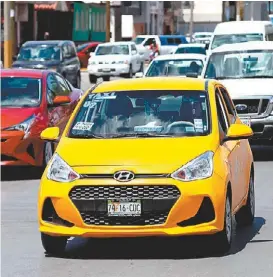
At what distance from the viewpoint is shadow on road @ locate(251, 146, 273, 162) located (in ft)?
58.2

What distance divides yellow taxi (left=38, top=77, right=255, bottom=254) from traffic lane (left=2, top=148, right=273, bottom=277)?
236mm

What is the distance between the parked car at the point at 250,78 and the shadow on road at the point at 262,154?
0.16 meters

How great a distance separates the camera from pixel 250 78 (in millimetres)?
18656

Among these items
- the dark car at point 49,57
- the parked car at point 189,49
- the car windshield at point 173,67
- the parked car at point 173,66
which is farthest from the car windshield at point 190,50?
the car windshield at point 173,67

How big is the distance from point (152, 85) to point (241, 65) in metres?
8.85

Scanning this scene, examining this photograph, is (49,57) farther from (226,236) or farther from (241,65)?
(226,236)

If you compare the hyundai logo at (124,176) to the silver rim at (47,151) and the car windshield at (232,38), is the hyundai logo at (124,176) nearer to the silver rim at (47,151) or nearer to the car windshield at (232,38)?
the silver rim at (47,151)

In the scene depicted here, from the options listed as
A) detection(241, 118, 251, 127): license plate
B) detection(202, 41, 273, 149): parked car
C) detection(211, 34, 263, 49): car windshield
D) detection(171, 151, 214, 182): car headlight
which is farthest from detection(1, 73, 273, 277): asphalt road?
detection(211, 34, 263, 49): car windshield

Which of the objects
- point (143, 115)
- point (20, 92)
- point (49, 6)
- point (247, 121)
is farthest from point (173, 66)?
point (49, 6)

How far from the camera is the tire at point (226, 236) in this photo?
30.0 ft

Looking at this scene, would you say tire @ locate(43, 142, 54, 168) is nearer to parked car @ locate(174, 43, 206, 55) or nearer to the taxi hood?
the taxi hood

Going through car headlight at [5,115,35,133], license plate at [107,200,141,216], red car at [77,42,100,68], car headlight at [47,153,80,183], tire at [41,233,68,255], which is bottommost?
red car at [77,42,100,68]

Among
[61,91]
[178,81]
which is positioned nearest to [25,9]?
[61,91]

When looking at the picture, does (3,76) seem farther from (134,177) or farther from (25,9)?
→ (25,9)
